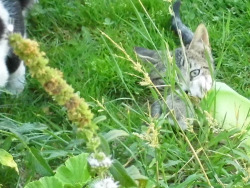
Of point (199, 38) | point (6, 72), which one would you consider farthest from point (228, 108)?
point (6, 72)

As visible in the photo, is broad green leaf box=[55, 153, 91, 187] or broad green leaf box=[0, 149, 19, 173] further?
broad green leaf box=[0, 149, 19, 173]

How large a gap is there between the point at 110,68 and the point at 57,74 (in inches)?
81.2

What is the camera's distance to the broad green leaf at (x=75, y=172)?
1.88 m

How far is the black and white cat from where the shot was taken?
2.77 meters

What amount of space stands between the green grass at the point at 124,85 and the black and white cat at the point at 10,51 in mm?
79

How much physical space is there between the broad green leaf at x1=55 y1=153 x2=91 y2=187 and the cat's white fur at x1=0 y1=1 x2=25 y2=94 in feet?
2.96

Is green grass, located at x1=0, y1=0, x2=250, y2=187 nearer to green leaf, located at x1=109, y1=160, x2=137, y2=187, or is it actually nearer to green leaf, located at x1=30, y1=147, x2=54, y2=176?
green leaf, located at x1=30, y1=147, x2=54, y2=176

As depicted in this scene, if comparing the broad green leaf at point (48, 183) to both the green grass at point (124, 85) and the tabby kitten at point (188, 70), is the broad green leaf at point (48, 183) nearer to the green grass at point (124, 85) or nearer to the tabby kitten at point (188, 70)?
the green grass at point (124, 85)

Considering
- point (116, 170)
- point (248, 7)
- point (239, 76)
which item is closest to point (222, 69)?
point (239, 76)

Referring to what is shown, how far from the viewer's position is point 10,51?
281 centimetres

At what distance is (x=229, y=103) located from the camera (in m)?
2.61

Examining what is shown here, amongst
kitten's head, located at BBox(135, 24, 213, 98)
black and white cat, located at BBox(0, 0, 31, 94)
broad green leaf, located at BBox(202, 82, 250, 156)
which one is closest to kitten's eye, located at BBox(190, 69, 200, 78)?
kitten's head, located at BBox(135, 24, 213, 98)

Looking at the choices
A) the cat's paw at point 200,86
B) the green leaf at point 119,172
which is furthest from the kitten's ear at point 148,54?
the green leaf at point 119,172

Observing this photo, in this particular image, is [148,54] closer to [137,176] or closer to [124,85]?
[124,85]
